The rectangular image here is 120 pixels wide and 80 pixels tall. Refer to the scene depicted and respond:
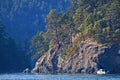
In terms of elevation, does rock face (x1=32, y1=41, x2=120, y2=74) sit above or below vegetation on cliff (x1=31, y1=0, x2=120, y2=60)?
below

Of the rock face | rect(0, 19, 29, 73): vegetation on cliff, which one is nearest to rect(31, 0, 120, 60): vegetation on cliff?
the rock face

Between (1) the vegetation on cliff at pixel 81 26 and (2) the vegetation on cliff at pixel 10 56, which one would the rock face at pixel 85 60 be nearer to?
(1) the vegetation on cliff at pixel 81 26

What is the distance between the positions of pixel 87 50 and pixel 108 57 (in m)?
9.71

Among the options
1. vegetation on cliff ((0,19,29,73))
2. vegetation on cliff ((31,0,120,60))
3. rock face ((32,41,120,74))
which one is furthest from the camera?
vegetation on cliff ((0,19,29,73))

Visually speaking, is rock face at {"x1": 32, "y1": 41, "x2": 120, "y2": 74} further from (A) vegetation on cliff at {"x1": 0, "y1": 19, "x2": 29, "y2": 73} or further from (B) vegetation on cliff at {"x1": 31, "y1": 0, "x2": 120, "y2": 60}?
(A) vegetation on cliff at {"x1": 0, "y1": 19, "x2": 29, "y2": 73}

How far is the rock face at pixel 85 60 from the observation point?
12638 cm

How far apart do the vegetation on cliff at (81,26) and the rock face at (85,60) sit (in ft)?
6.75

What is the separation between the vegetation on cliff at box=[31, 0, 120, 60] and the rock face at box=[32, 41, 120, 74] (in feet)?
6.75

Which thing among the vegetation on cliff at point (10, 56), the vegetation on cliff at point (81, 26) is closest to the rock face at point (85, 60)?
the vegetation on cliff at point (81, 26)

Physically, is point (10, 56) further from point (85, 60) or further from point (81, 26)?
point (85, 60)

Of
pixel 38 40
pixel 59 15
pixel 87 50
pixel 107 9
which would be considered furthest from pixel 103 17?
pixel 38 40

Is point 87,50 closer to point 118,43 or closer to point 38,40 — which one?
point 118,43

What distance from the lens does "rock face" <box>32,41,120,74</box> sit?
415 ft

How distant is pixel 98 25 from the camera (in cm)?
13350
